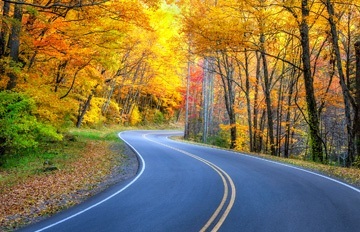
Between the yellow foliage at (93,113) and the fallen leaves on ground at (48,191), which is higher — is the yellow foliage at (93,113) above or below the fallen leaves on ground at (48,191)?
above

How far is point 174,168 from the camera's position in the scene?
1522 centimetres

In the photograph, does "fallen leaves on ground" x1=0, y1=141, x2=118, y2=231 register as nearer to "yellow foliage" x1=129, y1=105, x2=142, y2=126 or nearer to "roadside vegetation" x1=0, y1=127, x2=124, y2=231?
"roadside vegetation" x1=0, y1=127, x2=124, y2=231

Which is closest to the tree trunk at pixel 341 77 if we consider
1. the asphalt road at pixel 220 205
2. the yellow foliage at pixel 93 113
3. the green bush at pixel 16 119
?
the asphalt road at pixel 220 205

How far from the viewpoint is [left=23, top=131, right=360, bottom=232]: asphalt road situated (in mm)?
7172

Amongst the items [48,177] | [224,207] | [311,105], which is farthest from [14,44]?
[311,105]

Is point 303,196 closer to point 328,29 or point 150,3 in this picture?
point 150,3

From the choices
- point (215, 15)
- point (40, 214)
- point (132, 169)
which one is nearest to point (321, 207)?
point (40, 214)

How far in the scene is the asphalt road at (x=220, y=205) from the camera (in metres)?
7.17

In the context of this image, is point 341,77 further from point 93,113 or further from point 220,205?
point 93,113

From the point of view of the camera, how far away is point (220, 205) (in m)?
8.61

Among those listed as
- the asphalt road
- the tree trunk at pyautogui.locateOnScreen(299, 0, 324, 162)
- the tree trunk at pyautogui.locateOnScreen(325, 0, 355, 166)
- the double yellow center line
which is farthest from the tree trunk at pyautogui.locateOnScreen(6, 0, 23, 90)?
the tree trunk at pyautogui.locateOnScreen(299, 0, 324, 162)

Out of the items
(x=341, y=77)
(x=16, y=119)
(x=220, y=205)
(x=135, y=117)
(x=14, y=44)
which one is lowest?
(x=220, y=205)

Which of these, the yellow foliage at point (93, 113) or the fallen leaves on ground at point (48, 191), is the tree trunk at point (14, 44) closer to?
the fallen leaves on ground at point (48, 191)

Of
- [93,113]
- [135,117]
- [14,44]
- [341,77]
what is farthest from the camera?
[135,117]
